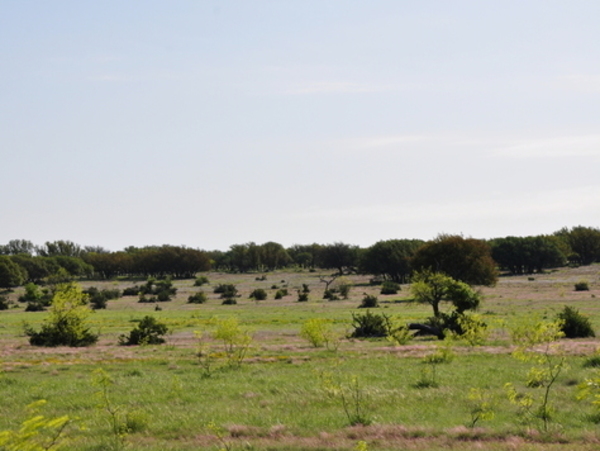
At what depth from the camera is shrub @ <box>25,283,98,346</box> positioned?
45844mm

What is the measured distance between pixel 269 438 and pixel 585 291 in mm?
91132

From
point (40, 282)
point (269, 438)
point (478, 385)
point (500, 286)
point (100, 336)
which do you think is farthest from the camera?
point (40, 282)

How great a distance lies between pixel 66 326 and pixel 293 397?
1149 inches

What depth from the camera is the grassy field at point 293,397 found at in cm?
1700

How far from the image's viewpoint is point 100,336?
52344 millimetres

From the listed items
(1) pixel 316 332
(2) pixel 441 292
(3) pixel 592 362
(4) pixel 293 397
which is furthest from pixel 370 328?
(4) pixel 293 397

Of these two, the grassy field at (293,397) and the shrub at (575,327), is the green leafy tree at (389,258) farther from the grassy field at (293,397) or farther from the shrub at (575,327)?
the grassy field at (293,397)

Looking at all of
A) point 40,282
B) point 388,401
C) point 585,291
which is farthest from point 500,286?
point 40,282

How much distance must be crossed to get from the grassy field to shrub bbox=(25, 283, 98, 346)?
226 centimetres

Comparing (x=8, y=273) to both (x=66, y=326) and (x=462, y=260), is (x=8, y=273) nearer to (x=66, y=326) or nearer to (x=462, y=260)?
(x=462, y=260)

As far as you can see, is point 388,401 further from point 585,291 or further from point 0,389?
point 585,291

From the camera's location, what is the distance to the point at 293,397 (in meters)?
22.8

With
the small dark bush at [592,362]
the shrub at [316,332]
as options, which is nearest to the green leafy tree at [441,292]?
the shrub at [316,332]

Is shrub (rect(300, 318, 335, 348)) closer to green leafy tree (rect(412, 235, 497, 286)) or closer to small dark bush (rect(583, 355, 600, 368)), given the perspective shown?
small dark bush (rect(583, 355, 600, 368))
